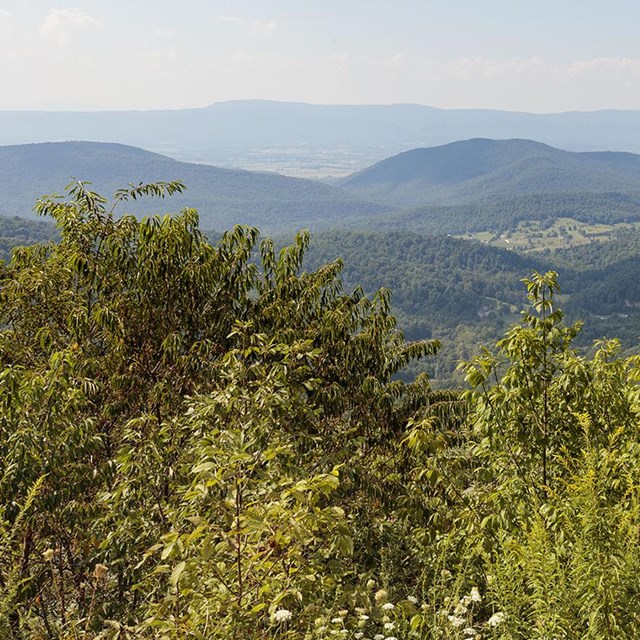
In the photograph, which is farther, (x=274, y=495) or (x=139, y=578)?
(x=139, y=578)

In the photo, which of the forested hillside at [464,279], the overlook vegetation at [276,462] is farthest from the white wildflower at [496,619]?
the forested hillside at [464,279]

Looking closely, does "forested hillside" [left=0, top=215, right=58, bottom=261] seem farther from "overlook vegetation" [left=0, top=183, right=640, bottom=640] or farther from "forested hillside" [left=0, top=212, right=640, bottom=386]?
"overlook vegetation" [left=0, top=183, right=640, bottom=640]

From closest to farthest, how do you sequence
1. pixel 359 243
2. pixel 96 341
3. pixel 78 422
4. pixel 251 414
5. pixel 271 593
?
pixel 271 593, pixel 251 414, pixel 78 422, pixel 96 341, pixel 359 243

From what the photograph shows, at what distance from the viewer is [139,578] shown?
16.2 ft

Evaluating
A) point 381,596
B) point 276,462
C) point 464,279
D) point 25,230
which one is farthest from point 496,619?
point 464,279

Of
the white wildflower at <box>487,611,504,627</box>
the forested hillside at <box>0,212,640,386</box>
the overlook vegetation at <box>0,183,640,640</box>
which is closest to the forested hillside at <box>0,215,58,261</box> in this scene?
the forested hillside at <box>0,212,640,386</box>

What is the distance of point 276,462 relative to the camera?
3.81 meters

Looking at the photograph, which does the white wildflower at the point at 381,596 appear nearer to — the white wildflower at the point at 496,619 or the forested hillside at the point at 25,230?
the white wildflower at the point at 496,619

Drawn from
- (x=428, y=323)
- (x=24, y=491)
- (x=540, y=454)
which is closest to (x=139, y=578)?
(x=24, y=491)

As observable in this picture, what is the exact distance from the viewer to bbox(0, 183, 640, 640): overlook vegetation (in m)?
3.00

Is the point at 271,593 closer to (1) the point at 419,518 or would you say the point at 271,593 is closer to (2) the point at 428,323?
(1) the point at 419,518

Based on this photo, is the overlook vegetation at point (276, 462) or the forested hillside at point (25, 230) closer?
the overlook vegetation at point (276, 462)

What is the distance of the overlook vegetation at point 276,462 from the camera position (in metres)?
3.00

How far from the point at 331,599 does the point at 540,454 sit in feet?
7.80
